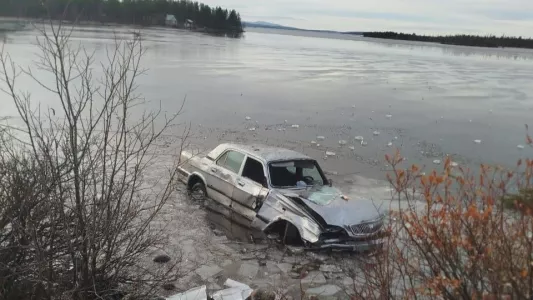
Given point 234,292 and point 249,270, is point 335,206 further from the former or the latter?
point 234,292

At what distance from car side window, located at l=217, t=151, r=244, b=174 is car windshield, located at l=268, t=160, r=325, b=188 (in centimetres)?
82

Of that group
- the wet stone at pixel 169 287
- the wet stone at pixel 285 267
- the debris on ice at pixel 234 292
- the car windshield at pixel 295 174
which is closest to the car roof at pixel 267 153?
the car windshield at pixel 295 174

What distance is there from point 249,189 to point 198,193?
190 centimetres

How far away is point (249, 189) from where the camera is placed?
339 inches

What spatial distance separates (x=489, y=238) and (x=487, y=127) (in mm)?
17426

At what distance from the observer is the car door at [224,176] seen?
9.06 metres

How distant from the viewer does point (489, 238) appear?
9.48 ft

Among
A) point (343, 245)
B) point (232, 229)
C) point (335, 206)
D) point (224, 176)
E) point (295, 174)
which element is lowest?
point (232, 229)

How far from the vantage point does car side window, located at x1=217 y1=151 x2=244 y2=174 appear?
30.2 ft

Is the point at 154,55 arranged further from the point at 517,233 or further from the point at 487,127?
the point at 517,233

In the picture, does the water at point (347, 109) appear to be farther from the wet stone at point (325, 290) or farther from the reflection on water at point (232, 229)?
the wet stone at point (325, 290)

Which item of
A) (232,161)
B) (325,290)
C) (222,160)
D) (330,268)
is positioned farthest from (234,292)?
(222,160)

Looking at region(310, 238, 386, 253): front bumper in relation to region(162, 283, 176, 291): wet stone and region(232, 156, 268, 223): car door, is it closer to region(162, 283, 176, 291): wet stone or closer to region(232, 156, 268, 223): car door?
region(232, 156, 268, 223): car door

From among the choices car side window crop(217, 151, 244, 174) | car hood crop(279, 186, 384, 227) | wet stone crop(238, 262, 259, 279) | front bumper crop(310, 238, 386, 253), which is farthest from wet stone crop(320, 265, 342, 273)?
car side window crop(217, 151, 244, 174)
